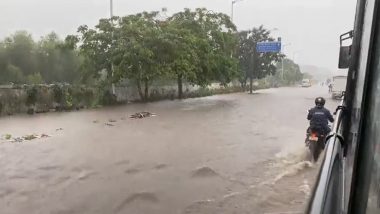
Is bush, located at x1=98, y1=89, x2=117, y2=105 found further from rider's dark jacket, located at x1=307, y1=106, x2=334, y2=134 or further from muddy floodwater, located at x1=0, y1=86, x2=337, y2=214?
rider's dark jacket, located at x1=307, y1=106, x2=334, y2=134

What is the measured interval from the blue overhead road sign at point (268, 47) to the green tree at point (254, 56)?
8.93ft

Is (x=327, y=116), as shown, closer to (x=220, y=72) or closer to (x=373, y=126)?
(x=373, y=126)

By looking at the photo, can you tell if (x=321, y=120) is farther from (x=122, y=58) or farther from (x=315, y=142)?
(x=122, y=58)

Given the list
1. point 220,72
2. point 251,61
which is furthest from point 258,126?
point 251,61

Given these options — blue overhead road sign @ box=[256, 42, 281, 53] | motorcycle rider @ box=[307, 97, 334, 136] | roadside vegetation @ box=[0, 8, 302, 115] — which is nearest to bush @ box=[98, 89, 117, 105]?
roadside vegetation @ box=[0, 8, 302, 115]

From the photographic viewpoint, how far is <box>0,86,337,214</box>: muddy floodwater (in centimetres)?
669

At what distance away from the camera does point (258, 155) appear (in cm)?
1050

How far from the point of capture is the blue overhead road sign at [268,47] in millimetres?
45531

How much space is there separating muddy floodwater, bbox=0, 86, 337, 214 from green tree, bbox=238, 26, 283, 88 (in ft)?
110

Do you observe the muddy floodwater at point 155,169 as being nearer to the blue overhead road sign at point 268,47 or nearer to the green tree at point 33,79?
the green tree at point 33,79

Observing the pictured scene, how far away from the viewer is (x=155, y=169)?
900 cm

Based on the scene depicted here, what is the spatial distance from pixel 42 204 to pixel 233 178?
3.41 meters

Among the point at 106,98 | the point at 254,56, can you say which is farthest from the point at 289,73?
the point at 106,98

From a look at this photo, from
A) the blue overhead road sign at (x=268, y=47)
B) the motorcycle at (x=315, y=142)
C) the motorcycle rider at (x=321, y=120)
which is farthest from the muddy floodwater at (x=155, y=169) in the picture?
the blue overhead road sign at (x=268, y=47)
